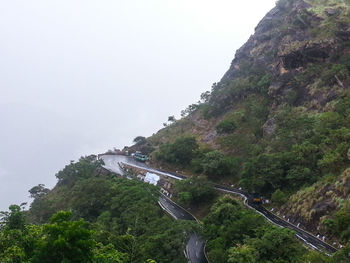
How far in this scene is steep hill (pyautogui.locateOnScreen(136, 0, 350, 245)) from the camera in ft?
129

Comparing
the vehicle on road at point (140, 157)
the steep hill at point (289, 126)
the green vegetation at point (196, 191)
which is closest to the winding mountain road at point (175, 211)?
the vehicle on road at point (140, 157)

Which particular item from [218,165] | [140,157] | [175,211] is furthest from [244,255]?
[140,157]

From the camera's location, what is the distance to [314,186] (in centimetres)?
3897

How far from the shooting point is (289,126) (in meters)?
53.7

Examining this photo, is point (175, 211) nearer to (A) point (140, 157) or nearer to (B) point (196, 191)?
(B) point (196, 191)

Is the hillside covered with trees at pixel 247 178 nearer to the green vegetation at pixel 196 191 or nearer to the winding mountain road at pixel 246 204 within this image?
the green vegetation at pixel 196 191

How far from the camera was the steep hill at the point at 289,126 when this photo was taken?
129 ft

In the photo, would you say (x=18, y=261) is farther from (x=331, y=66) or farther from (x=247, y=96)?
(x=247, y=96)

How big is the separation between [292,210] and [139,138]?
2516 inches

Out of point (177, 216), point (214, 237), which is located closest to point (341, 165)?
point (214, 237)

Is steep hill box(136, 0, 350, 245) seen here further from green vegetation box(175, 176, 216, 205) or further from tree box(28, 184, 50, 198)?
tree box(28, 184, 50, 198)

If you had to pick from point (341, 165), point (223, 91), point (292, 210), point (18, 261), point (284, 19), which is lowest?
point (292, 210)

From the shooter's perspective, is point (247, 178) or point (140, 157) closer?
point (247, 178)

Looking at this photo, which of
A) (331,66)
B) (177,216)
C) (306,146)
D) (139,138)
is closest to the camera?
(306,146)
